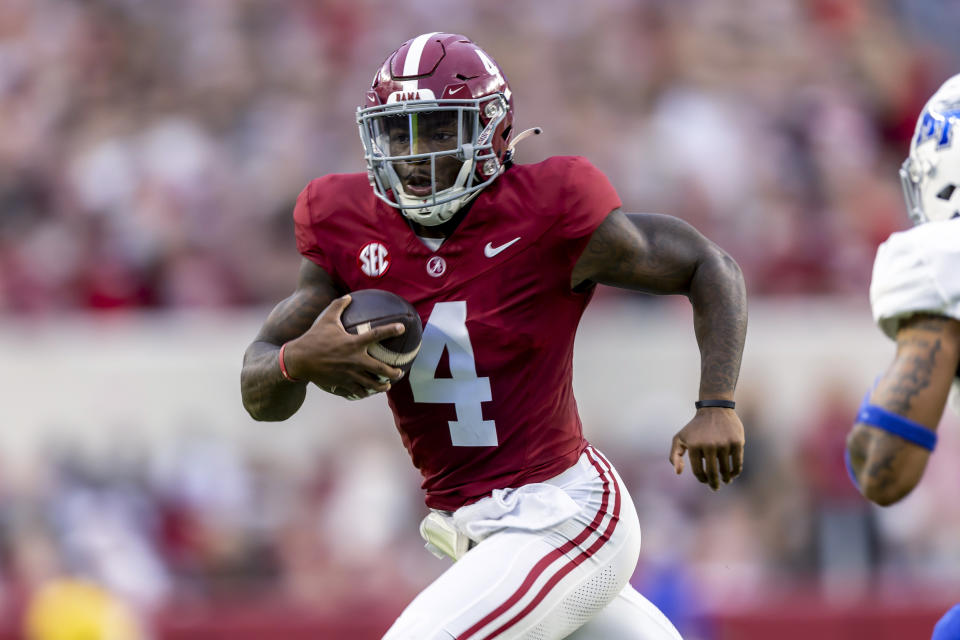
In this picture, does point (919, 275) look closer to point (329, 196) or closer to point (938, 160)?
point (938, 160)

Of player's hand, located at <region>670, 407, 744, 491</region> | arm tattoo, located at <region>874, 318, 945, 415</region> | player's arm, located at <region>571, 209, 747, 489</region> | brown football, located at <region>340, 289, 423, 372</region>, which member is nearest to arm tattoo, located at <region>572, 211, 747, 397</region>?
player's arm, located at <region>571, 209, 747, 489</region>

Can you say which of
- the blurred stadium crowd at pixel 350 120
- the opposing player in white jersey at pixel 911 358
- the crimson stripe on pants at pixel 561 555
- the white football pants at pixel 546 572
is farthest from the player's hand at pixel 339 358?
the blurred stadium crowd at pixel 350 120

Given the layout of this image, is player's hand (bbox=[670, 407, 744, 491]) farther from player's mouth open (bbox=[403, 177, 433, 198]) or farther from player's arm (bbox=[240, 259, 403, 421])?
player's mouth open (bbox=[403, 177, 433, 198])

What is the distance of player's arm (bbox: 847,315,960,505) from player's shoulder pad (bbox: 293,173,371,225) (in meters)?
1.67

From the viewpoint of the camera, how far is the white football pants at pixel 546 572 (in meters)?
3.70

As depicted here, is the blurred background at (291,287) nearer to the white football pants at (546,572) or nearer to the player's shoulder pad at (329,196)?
the white football pants at (546,572)

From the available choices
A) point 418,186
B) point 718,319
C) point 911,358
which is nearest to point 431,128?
point 418,186

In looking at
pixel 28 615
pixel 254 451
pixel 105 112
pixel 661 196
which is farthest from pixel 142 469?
pixel 661 196

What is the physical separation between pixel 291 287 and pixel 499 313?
5461 millimetres

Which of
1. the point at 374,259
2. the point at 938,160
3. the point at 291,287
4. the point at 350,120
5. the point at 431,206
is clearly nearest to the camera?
the point at 938,160

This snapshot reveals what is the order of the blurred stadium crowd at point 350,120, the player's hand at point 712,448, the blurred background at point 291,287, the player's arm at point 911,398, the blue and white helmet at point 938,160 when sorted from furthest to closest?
the blurred stadium crowd at point 350,120 → the blurred background at point 291,287 → the player's hand at point 712,448 → the blue and white helmet at point 938,160 → the player's arm at point 911,398

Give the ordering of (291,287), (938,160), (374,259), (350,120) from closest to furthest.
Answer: (938,160) < (374,259) < (291,287) < (350,120)

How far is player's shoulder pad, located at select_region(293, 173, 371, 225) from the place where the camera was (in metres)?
4.14

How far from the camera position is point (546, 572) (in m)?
3.80
